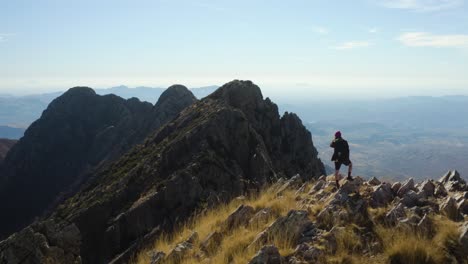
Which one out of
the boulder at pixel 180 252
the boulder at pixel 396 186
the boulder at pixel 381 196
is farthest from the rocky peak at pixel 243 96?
the boulder at pixel 180 252

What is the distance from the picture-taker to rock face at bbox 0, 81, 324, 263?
149 feet

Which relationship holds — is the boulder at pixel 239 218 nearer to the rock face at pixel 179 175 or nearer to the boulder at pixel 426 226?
the boulder at pixel 426 226

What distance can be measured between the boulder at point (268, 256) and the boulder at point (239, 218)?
326 cm

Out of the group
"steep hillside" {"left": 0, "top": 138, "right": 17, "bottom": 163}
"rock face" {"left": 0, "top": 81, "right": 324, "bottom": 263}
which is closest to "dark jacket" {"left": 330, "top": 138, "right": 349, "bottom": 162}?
"rock face" {"left": 0, "top": 81, "right": 324, "bottom": 263}

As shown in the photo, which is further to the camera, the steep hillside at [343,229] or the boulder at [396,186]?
the boulder at [396,186]

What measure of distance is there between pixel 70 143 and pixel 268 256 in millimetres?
141679

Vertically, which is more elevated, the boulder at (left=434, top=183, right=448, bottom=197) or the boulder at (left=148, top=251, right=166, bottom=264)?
the boulder at (left=434, top=183, right=448, bottom=197)

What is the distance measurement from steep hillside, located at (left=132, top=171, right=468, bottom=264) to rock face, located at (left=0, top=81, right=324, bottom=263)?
71.5 feet

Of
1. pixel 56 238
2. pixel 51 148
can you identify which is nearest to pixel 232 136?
pixel 56 238

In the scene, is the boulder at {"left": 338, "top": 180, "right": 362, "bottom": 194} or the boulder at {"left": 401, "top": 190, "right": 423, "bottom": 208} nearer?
the boulder at {"left": 401, "top": 190, "right": 423, "bottom": 208}

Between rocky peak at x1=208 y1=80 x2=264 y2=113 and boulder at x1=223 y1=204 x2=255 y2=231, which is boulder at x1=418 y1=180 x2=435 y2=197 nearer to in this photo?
boulder at x1=223 y1=204 x2=255 y2=231

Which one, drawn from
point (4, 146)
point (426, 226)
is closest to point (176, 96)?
point (4, 146)

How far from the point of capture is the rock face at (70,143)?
111938 mm

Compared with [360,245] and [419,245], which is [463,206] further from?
[360,245]
